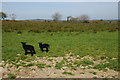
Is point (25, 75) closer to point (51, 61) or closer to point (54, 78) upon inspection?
point (54, 78)

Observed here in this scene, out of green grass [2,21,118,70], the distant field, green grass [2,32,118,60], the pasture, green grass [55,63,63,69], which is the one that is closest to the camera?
green grass [55,63,63,69]

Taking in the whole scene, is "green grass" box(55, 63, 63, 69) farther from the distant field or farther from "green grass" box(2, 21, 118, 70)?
the distant field

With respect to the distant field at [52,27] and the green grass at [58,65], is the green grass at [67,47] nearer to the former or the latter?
the green grass at [58,65]

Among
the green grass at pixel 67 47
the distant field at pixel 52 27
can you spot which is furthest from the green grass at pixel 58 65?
the distant field at pixel 52 27

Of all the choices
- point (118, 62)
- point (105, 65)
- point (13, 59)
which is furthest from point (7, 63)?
point (118, 62)

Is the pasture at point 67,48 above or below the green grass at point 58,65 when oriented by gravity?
above

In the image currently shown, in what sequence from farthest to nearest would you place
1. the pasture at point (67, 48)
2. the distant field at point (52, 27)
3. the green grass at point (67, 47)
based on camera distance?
the distant field at point (52, 27) → the green grass at point (67, 47) → the pasture at point (67, 48)

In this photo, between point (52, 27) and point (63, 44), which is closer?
point (63, 44)

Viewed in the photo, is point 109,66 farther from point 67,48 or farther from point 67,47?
point 67,47

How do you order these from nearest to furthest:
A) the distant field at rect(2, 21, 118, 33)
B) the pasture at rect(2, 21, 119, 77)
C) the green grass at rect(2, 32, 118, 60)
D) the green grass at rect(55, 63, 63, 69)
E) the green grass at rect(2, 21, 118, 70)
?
the green grass at rect(55, 63, 63, 69)
the pasture at rect(2, 21, 119, 77)
the green grass at rect(2, 21, 118, 70)
the green grass at rect(2, 32, 118, 60)
the distant field at rect(2, 21, 118, 33)

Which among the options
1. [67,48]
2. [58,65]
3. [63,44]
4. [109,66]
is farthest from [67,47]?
[109,66]

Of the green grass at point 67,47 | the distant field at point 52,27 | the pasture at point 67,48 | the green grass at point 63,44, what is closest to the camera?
the pasture at point 67,48

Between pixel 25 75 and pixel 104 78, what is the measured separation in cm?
290

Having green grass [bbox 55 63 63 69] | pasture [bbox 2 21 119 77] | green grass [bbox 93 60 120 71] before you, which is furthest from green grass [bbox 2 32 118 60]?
green grass [bbox 55 63 63 69]
